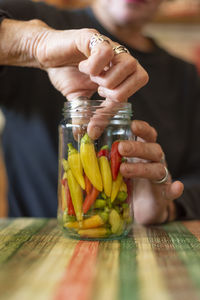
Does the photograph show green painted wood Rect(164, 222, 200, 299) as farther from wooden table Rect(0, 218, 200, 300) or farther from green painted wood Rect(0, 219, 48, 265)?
green painted wood Rect(0, 219, 48, 265)

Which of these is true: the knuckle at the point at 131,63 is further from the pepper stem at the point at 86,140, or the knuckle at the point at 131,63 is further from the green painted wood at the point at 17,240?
the green painted wood at the point at 17,240

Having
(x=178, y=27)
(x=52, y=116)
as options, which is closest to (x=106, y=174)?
(x=52, y=116)

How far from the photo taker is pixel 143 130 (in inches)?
→ 23.8

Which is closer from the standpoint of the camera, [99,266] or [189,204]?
[99,266]

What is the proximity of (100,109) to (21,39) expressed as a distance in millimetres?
188

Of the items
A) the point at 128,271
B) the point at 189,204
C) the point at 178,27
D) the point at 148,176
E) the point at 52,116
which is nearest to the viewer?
the point at 128,271

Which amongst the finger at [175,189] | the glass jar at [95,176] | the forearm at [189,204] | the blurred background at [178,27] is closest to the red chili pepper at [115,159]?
the glass jar at [95,176]

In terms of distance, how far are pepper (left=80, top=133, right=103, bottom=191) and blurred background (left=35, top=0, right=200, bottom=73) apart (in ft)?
4.13

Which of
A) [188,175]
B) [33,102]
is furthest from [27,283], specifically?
[188,175]

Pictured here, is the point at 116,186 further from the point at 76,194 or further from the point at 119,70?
the point at 119,70

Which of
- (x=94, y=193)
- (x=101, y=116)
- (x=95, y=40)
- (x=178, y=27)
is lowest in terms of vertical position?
(x=94, y=193)

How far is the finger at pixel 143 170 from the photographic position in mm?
538

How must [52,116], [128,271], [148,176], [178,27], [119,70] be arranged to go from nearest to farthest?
[128,271], [119,70], [148,176], [52,116], [178,27]

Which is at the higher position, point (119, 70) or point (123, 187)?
point (119, 70)
